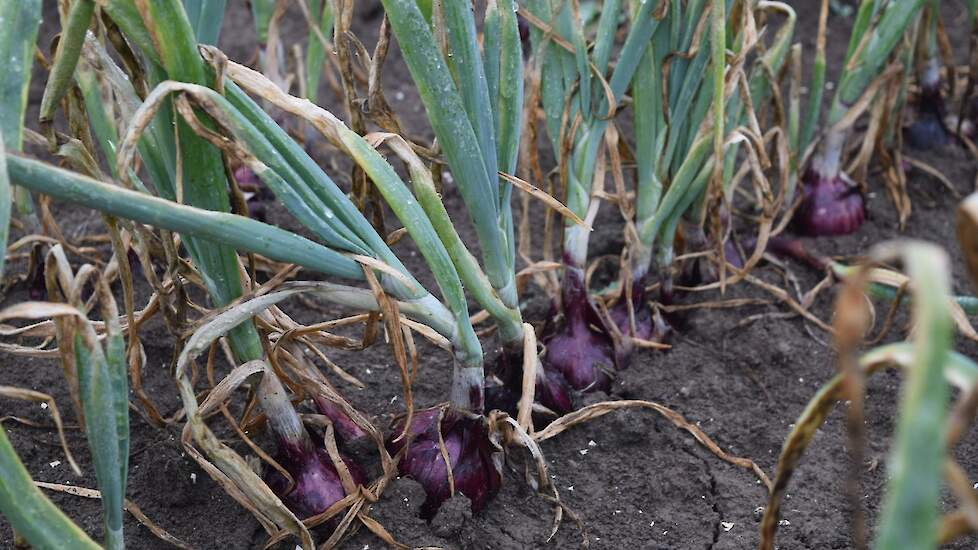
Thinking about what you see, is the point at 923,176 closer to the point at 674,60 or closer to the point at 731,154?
the point at 731,154

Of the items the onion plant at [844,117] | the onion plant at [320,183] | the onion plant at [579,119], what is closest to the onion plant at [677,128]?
the onion plant at [579,119]

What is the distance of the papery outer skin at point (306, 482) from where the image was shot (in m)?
1.22

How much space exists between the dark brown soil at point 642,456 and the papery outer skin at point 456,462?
22 mm

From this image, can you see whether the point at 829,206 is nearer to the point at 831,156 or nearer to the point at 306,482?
the point at 831,156

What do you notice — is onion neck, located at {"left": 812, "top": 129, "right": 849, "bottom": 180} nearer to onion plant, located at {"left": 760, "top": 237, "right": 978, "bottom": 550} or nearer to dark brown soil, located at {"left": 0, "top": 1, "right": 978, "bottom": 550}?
dark brown soil, located at {"left": 0, "top": 1, "right": 978, "bottom": 550}

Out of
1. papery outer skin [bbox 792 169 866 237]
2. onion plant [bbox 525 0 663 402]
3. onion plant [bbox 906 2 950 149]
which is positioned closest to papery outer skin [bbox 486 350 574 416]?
onion plant [bbox 525 0 663 402]

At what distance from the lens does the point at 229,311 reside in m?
1.04

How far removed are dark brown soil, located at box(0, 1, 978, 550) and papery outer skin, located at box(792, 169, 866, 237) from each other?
14cm

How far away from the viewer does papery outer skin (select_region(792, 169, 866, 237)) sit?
6.22ft

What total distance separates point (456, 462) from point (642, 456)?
30 cm

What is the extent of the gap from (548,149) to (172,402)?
105 cm

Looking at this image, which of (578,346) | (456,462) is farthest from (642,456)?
(456,462)

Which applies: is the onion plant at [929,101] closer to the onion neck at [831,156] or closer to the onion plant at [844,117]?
the onion plant at [844,117]

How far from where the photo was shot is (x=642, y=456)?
1420mm
